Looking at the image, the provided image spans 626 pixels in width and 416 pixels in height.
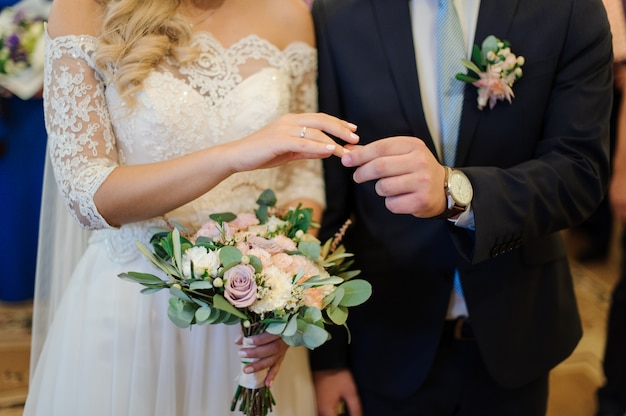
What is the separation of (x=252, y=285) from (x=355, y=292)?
8.8 inches

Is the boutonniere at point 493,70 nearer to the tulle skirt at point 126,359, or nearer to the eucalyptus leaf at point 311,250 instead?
the eucalyptus leaf at point 311,250

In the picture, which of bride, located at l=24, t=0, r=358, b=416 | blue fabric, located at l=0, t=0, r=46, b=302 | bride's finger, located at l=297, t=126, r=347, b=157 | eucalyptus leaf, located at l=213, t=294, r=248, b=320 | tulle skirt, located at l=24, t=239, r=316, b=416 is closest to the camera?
eucalyptus leaf, located at l=213, t=294, r=248, b=320

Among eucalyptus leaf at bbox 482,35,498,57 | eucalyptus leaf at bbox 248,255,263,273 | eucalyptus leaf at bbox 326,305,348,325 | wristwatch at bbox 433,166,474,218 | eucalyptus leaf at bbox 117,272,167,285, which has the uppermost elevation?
eucalyptus leaf at bbox 482,35,498,57

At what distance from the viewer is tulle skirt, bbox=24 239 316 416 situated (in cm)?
153

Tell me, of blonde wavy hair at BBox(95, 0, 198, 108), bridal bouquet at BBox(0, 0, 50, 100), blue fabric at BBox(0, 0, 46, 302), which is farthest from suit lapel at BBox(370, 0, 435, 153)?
blue fabric at BBox(0, 0, 46, 302)

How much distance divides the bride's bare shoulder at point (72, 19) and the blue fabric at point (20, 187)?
2.16 metres

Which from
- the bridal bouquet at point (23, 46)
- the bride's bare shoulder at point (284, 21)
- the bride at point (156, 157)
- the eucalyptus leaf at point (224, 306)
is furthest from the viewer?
the bridal bouquet at point (23, 46)

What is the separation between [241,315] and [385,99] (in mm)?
685

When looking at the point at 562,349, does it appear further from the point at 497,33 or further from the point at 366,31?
the point at 366,31

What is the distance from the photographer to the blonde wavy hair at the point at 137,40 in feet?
4.92

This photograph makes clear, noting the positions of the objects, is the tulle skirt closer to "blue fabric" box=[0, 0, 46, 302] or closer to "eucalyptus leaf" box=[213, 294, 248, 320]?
A: "eucalyptus leaf" box=[213, 294, 248, 320]

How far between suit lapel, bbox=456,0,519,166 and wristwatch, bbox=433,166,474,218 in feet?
0.61

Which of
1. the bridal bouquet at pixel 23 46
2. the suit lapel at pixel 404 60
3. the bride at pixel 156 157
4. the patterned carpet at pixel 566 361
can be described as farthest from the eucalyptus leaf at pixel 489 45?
the bridal bouquet at pixel 23 46

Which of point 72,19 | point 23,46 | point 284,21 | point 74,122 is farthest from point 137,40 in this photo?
point 23,46
